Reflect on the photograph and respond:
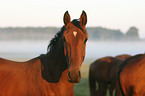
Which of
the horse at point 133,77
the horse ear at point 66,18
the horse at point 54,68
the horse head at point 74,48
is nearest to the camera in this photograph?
the horse head at point 74,48

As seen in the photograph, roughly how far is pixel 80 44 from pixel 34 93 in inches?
53.2

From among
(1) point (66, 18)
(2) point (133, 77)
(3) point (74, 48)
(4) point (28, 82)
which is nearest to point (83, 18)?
(1) point (66, 18)

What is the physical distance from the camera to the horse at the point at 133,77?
215 inches

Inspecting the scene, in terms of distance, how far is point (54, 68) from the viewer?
12.7 ft

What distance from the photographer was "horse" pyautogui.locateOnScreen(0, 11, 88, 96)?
3285mm

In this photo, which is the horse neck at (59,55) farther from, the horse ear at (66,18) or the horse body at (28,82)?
the horse ear at (66,18)

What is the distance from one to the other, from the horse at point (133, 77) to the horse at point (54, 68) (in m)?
2.26

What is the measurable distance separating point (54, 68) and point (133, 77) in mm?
2571

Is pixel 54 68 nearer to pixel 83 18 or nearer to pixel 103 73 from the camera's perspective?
pixel 83 18

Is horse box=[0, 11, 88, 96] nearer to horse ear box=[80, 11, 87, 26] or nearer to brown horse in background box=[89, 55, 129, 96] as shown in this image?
horse ear box=[80, 11, 87, 26]

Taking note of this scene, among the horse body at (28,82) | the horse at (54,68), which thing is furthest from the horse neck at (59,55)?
the horse body at (28,82)

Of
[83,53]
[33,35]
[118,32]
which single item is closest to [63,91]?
[83,53]

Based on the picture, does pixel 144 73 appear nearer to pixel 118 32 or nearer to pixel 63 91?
pixel 63 91

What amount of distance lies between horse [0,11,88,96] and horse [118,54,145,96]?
2.26m
